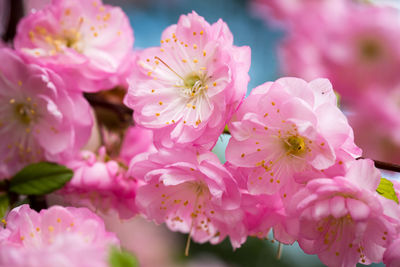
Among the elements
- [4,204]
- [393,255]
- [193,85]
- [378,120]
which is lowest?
[4,204]

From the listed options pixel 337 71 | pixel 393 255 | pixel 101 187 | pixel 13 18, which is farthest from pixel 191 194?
pixel 337 71

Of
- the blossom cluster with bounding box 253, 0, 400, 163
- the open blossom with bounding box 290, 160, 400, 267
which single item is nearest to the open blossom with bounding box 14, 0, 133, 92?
the open blossom with bounding box 290, 160, 400, 267

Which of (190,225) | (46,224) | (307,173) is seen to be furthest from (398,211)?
(46,224)

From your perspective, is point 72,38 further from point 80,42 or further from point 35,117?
point 35,117

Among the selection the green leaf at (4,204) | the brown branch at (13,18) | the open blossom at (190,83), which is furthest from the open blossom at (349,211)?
the brown branch at (13,18)

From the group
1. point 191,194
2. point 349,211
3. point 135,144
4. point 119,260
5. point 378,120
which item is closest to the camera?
point 119,260

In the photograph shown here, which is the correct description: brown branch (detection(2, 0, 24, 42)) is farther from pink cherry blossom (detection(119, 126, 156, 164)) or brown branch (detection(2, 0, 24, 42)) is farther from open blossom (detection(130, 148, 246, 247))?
open blossom (detection(130, 148, 246, 247))

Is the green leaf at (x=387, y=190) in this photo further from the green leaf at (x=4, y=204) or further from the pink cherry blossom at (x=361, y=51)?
the pink cherry blossom at (x=361, y=51)

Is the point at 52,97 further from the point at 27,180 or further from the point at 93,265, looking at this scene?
the point at 93,265
